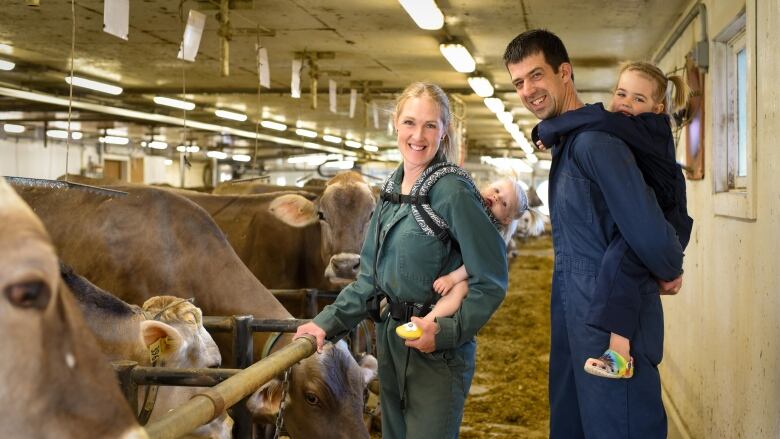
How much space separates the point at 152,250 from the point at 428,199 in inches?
87.3

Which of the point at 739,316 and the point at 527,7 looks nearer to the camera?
the point at 739,316

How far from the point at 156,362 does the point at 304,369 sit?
752 mm

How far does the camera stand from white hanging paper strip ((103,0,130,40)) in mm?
4984

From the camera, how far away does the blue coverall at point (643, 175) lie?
2352 millimetres

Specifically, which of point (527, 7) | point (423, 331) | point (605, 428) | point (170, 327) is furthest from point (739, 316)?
point (527, 7)

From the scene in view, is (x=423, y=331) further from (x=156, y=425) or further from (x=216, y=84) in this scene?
(x=216, y=84)

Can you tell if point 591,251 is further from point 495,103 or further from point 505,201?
point 495,103

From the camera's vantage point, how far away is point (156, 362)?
2.81 meters

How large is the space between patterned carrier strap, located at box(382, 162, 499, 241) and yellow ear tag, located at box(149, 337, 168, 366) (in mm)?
948

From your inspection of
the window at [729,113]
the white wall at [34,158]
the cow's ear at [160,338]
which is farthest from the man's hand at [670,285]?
the white wall at [34,158]

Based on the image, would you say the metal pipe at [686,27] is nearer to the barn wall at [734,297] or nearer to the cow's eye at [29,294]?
the barn wall at [734,297]

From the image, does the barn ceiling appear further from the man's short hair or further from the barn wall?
the man's short hair

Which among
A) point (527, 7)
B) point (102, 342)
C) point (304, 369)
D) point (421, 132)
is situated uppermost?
point (527, 7)

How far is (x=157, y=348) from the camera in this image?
2.79 meters
